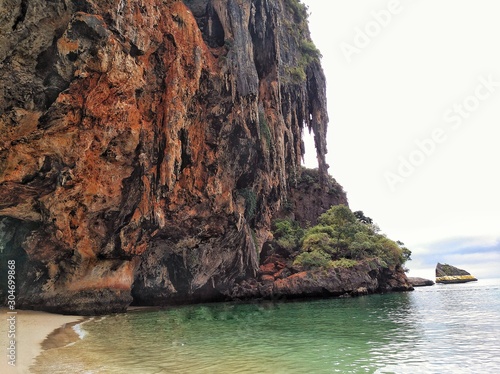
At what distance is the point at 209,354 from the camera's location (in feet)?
32.7

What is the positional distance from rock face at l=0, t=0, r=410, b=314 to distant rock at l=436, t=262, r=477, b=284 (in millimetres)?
52254

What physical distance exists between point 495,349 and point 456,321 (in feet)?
21.5

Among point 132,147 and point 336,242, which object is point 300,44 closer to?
point 336,242

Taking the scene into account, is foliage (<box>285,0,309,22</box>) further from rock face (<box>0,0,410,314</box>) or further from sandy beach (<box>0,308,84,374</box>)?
sandy beach (<box>0,308,84,374</box>)

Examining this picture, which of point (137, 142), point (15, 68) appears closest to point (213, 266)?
point (137, 142)

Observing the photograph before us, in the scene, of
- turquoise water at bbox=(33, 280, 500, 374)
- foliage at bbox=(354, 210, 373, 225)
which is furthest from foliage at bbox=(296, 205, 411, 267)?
turquoise water at bbox=(33, 280, 500, 374)

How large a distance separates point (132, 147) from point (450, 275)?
72.0 metres

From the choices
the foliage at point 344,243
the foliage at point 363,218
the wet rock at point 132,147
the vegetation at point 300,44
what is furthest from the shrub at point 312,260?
the vegetation at point 300,44

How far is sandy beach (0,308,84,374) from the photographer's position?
8.75 metres

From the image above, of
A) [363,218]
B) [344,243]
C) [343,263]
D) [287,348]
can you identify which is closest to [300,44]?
[363,218]

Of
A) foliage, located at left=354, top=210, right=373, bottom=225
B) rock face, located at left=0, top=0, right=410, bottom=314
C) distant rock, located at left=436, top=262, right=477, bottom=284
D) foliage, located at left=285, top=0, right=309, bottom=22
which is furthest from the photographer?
distant rock, located at left=436, top=262, right=477, bottom=284

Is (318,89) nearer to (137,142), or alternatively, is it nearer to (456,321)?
(137,142)

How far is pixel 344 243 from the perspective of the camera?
37719 mm

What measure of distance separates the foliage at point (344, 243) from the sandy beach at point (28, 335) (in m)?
23.1
